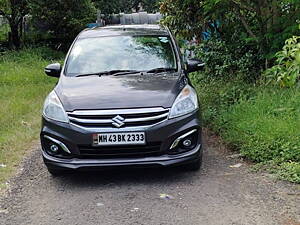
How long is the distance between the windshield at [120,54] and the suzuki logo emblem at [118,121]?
124 cm

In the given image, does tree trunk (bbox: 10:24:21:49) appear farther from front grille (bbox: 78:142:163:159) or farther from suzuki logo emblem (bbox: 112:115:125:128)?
suzuki logo emblem (bbox: 112:115:125:128)

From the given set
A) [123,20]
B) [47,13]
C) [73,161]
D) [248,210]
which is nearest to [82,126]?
[73,161]

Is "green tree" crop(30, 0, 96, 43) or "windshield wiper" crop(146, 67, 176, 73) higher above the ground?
"windshield wiper" crop(146, 67, 176, 73)

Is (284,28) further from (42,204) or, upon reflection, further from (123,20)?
(123,20)

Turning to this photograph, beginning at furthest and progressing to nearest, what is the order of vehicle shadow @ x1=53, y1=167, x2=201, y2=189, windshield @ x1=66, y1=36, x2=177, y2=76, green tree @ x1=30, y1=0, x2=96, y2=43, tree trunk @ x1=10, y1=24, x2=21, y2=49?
tree trunk @ x1=10, y1=24, x2=21, y2=49 → green tree @ x1=30, y1=0, x2=96, y2=43 → windshield @ x1=66, y1=36, x2=177, y2=76 → vehicle shadow @ x1=53, y1=167, x2=201, y2=189

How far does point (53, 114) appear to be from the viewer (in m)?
5.01

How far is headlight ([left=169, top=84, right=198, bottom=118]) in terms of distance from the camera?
194 inches

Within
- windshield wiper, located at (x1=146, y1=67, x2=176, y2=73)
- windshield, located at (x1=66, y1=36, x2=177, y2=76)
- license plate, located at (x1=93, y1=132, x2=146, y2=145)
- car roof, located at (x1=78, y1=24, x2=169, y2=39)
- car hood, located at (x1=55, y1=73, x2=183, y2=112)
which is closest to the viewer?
license plate, located at (x1=93, y1=132, x2=146, y2=145)

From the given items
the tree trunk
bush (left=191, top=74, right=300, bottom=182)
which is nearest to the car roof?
bush (left=191, top=74, right=300, bottom=182)

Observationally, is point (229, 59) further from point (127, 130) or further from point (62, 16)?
point (62, 16)

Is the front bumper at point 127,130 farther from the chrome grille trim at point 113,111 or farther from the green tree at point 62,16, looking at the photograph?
the green tree at point 62,16

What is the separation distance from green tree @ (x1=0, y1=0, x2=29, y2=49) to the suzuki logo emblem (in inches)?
515

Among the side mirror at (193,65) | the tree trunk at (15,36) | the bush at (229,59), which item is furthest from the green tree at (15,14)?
the side mirror at (193,65)

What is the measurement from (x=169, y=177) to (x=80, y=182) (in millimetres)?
1004
